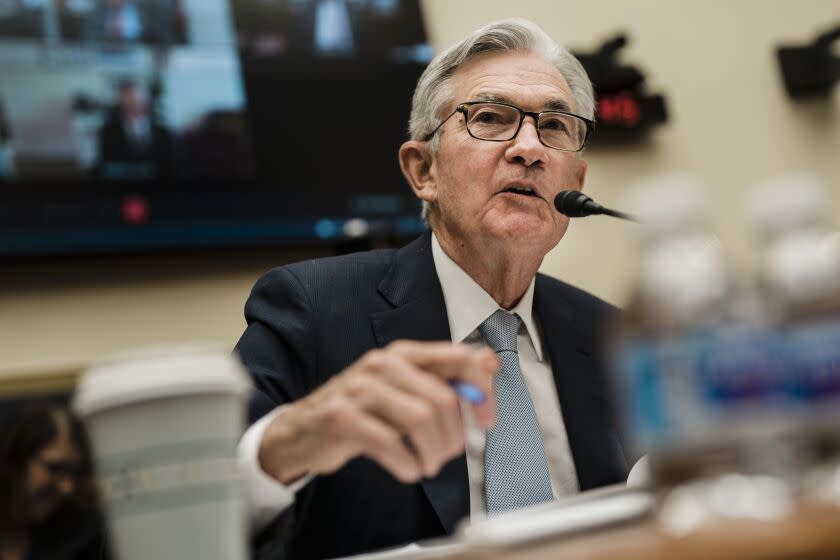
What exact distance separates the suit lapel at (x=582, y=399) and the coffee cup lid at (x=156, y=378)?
922mm

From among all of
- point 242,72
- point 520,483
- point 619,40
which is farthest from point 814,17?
point 520,483

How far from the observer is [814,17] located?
3.06m

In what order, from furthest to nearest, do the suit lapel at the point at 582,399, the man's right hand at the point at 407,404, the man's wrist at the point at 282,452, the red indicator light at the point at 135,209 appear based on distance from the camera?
the red indicator light at the point at 135,209
the suit lapel at the point at 582,399
the man's wrist at the point at 282,452
the man's right hand at the point at 407,404

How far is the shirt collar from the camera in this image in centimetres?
148

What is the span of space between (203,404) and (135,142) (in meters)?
1.61

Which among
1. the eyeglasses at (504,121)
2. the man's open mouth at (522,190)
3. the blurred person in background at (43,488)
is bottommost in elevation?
the blurred person in background at (43,488)

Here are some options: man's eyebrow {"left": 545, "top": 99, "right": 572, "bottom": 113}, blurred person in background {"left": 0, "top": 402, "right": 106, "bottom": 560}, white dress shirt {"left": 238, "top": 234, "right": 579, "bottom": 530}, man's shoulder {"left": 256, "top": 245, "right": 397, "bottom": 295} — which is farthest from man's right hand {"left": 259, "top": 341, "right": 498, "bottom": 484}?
blurred person in background {"left": 0, "top": 402, "right": 106, "bottom": 560}

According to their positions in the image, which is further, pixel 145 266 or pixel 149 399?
pixel 145 266

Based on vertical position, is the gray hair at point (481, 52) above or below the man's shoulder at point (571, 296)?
above

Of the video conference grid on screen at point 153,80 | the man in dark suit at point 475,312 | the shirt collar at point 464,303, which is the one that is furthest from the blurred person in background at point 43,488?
the shirt collar at point 464,303

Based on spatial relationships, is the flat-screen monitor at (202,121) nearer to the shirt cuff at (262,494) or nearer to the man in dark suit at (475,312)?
Answer: the man in dark suit at (475,312)

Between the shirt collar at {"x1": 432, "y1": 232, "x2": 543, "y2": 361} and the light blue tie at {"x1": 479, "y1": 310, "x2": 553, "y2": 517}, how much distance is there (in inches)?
2.5

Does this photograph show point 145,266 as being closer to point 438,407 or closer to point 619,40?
point 619,40

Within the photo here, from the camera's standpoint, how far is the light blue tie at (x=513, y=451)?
1.27 metres
